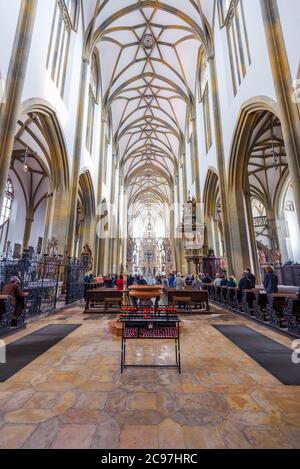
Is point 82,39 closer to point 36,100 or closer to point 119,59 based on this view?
point 119,59

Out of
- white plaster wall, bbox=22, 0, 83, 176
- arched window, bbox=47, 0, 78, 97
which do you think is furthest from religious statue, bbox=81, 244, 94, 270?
arched window, bbox=47, 0, 78, 97

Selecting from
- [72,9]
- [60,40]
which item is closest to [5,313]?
[60,40]

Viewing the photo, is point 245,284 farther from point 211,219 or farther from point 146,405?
point 211,219

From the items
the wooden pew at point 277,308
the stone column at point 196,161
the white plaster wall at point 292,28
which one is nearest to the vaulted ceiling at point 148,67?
the stone column at point 196,161

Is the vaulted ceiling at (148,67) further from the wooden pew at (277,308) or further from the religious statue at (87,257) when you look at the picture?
the wooden pew at (277,308)

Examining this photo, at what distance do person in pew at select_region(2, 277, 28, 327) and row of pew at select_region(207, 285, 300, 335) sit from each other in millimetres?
5692

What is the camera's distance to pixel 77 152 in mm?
11555

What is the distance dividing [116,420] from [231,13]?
15504 mm

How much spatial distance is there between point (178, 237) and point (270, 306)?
18.9 m

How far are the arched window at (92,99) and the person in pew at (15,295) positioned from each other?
1126cm

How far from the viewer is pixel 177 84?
60.7 ft

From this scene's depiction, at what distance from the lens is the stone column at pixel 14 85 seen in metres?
5.85

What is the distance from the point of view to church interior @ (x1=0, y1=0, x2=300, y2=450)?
6.52 ft

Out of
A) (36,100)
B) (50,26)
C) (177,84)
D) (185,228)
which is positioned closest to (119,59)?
(177,84)
